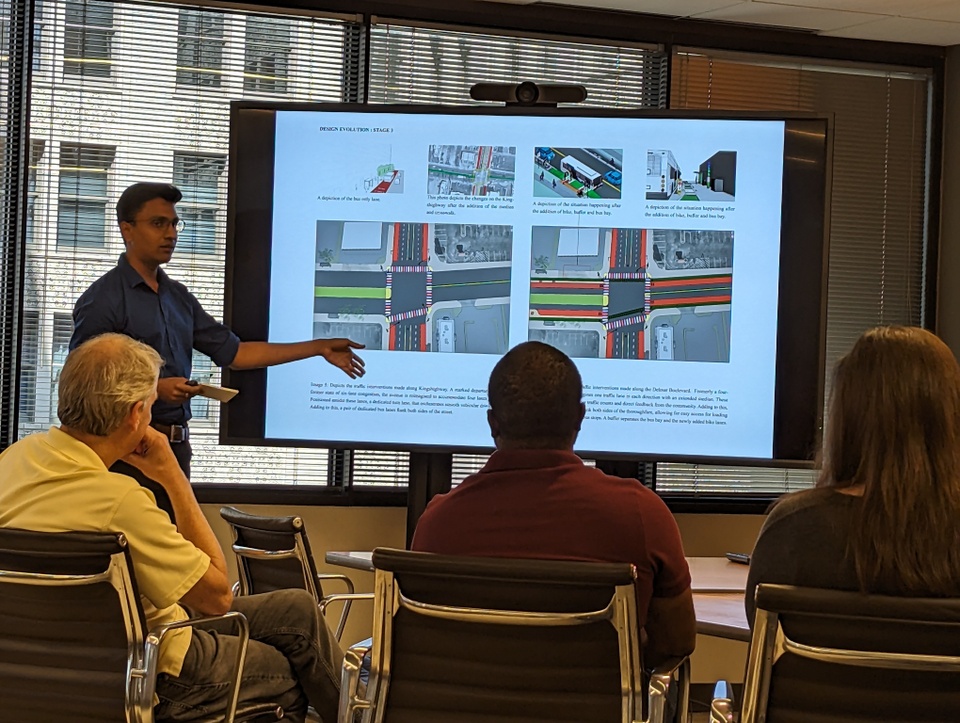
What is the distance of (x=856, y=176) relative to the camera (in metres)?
5.46

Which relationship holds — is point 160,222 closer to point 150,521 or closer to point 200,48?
point 200,48

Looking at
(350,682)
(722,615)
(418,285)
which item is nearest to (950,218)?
(418,285)

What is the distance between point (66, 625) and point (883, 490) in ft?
5.31

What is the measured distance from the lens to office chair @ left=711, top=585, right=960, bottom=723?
178 centimetres

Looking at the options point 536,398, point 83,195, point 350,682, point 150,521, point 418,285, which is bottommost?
point 350,682

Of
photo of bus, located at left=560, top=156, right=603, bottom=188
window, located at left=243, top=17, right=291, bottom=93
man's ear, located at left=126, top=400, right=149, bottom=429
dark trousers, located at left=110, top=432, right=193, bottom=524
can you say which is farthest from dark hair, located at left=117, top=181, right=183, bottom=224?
man's ear, located at left=126, top=400, right=149, bottom=429

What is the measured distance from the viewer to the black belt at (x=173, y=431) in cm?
403

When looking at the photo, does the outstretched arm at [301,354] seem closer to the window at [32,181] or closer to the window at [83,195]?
the window at [83,195]

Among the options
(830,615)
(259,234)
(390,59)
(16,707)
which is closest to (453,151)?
(259,234)

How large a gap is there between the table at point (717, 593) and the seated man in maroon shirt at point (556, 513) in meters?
Result: 0.17

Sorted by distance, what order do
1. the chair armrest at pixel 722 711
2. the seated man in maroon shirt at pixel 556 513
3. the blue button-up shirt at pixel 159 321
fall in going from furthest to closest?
1. the blue button-up shirt at pixel 159 321
2. the seated man in maroon shirt at pixel 556 513
3. the chair armrest at pixel 722 711

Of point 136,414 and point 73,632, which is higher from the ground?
point 136,414

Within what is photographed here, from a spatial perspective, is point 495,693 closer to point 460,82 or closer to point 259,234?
point 259,234

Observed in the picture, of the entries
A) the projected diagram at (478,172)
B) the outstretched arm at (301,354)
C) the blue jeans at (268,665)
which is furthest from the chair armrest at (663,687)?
the projected diagram at (478,172)
